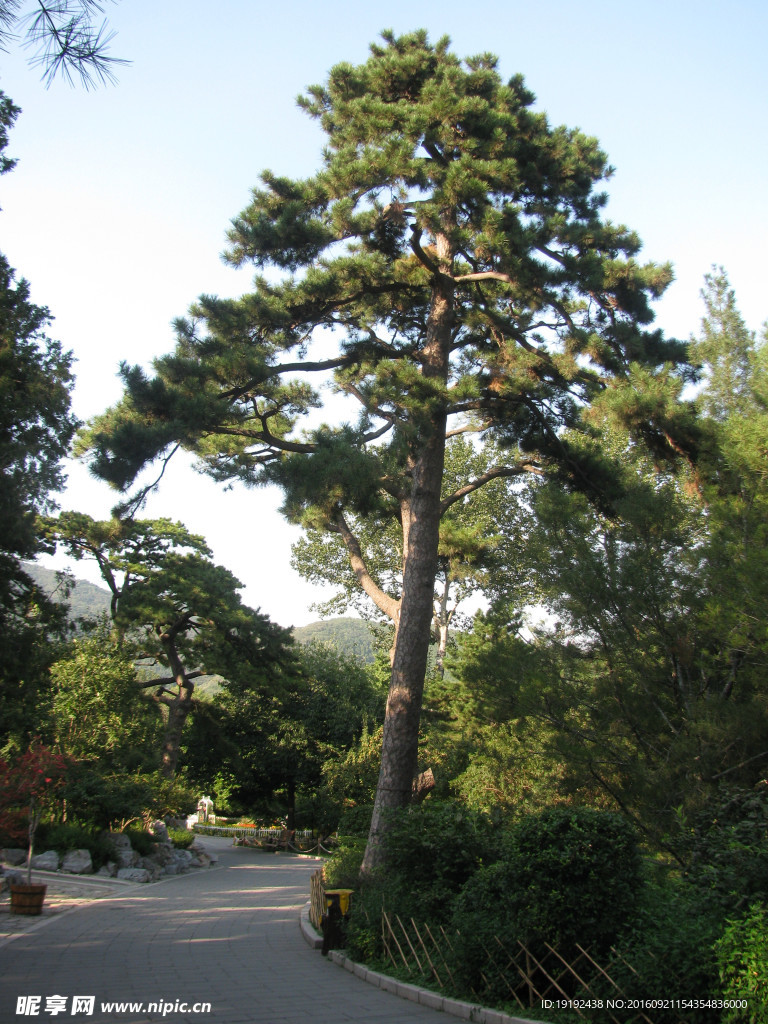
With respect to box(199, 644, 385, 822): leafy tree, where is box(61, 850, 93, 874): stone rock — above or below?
below

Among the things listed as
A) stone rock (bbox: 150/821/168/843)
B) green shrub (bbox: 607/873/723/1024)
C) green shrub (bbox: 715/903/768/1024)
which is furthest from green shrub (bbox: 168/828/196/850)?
green shrub (bbox: 715/903/768/1024)

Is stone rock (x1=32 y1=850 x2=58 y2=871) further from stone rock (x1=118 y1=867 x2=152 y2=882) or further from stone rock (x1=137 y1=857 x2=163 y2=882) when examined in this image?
stone rock (x1=137 y1=857 x2=163 y2=882)

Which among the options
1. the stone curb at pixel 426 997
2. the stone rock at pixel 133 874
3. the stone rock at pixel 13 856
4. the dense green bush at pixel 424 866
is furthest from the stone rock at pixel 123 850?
the dense green bush at pixel 424 866

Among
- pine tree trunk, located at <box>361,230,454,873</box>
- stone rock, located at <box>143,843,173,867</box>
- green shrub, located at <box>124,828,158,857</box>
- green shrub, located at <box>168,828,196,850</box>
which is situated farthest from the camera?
green shrub, located at <box>168,828,196,850</box>

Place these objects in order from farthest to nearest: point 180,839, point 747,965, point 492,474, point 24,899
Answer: point 180,839
point 492,474
point 24,899
point 747,965

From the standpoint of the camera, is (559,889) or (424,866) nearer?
(559,889)

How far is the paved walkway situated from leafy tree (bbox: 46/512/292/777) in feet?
40.7

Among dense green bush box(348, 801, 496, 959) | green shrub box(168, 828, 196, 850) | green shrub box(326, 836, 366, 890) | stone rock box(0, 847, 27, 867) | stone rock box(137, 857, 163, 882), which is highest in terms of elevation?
dense green bush box(348, 801, 496, 959)

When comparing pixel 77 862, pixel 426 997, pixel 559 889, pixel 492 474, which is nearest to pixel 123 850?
pixel 77 862

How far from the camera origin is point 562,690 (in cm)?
980

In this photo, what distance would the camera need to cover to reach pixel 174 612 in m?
25.1

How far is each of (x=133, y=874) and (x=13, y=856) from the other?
9.34 feet

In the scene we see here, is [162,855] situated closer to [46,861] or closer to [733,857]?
[46,861]

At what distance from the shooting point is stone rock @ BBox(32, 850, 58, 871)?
15297 mm
